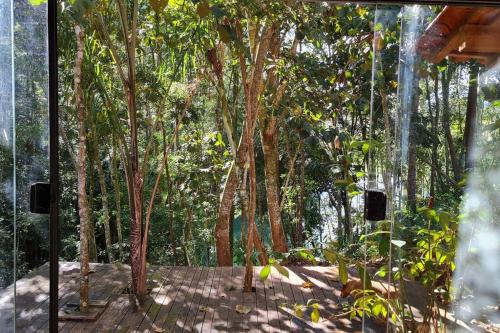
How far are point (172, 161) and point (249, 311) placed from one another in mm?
3233

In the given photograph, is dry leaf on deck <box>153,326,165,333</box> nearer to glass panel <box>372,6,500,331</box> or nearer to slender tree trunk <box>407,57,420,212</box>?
glass panel <box>372,6,500,331</box>

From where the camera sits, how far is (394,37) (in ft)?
5.67

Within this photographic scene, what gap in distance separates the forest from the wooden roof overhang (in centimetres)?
3

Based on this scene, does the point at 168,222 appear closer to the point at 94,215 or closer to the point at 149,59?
the point at 94,215

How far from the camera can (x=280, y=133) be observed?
21.7ft

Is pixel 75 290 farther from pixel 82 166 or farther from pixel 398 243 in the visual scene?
pixel 398 243

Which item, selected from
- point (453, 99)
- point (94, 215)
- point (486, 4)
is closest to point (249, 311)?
point (453, 99)

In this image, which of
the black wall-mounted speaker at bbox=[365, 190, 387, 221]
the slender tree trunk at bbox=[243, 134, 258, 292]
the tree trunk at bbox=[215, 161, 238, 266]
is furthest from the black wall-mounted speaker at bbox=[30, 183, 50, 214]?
the tree trunk at bbox=[215, 161, 238, 266]

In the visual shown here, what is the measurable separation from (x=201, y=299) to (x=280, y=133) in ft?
10.9

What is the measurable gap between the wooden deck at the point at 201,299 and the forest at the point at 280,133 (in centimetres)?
17

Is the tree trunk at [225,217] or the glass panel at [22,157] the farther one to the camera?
the tree trunk at [225,217]

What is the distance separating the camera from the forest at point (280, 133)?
5.59 ft

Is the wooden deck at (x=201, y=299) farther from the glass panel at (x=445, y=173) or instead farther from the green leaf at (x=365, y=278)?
the glass panel at (x=445, y=173)

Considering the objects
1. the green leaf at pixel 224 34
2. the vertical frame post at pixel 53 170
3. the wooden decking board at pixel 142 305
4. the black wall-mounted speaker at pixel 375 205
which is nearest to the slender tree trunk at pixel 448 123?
the black wall-mounted speaker at pixel 375 205
